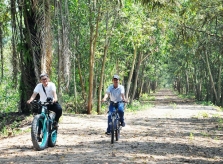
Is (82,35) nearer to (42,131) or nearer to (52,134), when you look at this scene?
(52,134)

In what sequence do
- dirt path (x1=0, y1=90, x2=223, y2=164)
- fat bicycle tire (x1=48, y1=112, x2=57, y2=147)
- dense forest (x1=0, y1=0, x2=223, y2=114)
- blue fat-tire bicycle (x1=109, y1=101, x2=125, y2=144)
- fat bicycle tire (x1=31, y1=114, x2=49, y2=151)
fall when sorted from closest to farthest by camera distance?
dirt path (x1=0, y1=90, x2=223, y2=164) < fat bicycle tire (x1=31, y1=114, x2=49, y2=151) < fat bicycle tire (x1=48, y1=112, x2=57, y2=147) < blue fat-tire bicycle (x1=109, y1=101, x2=125, y2=144) < dense forest (x1=0, y1=0, x2=223, y2=114)

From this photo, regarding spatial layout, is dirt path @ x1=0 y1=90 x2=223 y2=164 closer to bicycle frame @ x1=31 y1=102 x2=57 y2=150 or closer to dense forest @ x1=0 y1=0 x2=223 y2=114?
bicycle frame @ x1=31 y1=102 x2=57 y2=150

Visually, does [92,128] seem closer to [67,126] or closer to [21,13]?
[67,126]

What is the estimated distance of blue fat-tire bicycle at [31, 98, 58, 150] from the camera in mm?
9406

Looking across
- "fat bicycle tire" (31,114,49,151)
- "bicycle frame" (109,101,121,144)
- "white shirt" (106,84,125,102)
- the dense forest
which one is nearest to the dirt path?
"fat bicycle tire" (31,114,49,151)

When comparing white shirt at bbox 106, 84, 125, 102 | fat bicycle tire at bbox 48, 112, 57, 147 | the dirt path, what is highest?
white shirt at bbox 106, 84, 125, 102

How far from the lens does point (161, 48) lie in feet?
116

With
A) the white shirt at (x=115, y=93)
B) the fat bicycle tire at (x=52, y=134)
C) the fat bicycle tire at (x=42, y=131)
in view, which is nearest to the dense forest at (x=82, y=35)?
the white shirt at (x=115, y=93)

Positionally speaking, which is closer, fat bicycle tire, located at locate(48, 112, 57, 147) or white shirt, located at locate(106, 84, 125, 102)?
fat bicycle tire, located at locate(48, 112, 57, 147)

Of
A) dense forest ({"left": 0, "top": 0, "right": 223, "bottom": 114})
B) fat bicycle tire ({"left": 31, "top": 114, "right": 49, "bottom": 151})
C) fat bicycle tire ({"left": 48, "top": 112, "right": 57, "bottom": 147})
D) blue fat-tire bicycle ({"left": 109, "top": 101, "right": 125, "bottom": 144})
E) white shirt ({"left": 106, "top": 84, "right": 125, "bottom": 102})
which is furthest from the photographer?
dense forest ({"left": 0, "top": 0, "right": 223, "bottom": 114})

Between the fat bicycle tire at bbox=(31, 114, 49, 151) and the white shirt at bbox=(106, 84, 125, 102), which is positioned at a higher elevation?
the white shirt at bbox=(106, 84, 125, 102)

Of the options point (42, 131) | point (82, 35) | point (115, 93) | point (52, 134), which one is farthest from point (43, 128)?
point (82, 35)

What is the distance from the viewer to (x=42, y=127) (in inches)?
388

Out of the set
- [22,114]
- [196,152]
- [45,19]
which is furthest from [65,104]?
[196,152]
